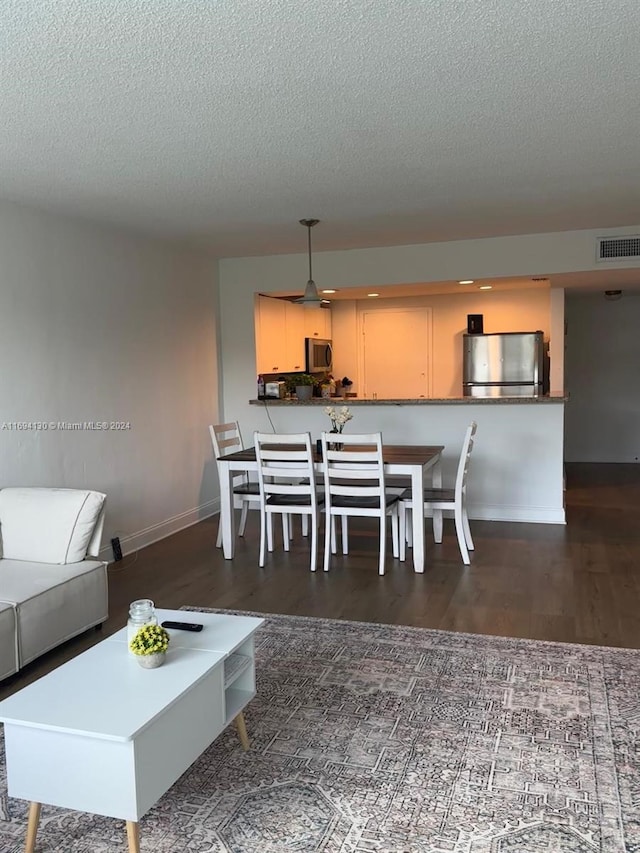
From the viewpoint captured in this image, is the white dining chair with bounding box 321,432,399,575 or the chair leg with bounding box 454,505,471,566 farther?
the chair leg with bounding box 454,505,471,566

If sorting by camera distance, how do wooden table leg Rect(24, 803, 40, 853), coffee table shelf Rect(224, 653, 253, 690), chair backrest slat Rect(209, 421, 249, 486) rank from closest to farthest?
1. wooden table leg Rect(24, 803, 40, 853)
2. coffee table shelf Rect(224, 653, 253, 690)
3. chair backrest slat Rect(209, 421, 249, 486)

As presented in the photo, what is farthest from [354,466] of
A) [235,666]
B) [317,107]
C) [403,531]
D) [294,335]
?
[294,335]

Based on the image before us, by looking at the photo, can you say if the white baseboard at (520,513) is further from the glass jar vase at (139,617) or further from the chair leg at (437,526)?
the glass jar vase at (139,617)

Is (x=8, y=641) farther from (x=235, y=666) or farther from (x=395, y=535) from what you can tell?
(x=395, y=535)

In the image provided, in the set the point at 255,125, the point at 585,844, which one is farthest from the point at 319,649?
the point at 255,125

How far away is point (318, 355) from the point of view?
8.10m

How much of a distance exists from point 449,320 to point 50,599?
607 cm

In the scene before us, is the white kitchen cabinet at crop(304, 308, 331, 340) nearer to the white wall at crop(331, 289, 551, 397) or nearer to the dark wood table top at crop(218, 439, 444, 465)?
the white wall at crop(331, 289, 551, 397)

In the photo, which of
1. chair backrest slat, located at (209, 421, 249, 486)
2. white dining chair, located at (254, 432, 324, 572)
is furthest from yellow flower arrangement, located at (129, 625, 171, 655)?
chair backrest slat, located at (209, 421, 249, 486)

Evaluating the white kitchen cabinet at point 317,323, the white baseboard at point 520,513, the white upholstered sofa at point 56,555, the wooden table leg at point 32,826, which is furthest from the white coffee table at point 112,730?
the white kitchen cabinet at point 317,323

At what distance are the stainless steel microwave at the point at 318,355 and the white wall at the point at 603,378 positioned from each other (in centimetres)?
337

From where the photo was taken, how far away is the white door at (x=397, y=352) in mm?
8305

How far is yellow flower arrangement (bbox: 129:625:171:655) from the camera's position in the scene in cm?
212

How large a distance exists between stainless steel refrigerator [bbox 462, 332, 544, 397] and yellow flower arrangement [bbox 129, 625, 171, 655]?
5891mm
